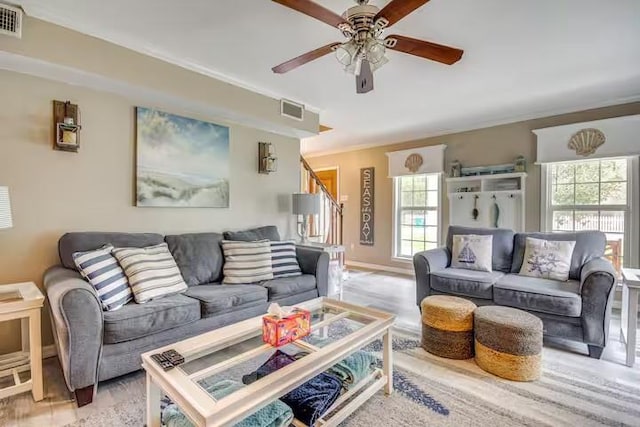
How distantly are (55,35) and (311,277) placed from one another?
272 centimetres

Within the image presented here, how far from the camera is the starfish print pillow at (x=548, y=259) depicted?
9.62 ft

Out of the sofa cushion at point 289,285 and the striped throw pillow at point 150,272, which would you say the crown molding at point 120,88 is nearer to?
the striped throw pillow at point 150,272

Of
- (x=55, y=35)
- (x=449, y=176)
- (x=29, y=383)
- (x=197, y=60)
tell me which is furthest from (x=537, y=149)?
(x=29, y=383)

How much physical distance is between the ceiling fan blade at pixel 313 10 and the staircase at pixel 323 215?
9.82 ft

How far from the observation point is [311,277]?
320 cm

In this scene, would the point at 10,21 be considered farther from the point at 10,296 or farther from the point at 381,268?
the point at 381,268

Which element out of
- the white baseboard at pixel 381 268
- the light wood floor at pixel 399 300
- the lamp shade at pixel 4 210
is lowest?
the light wood floor at pixel 399 300

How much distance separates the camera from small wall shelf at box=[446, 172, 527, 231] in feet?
14.4

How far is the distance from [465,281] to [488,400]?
1.29 metres

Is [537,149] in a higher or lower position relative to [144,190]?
higher

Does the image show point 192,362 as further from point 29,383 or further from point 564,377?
point 564,377

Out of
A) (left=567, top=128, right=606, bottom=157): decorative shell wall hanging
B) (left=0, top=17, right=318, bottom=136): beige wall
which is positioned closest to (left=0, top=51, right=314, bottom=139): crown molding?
(left=0, top=17, right=318, bottom=136): beige wall

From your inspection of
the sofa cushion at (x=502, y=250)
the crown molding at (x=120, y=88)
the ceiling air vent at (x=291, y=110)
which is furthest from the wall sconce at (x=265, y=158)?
the sofa cushion at (x=502, y=250)

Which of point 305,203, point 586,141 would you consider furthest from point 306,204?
point 586,141
